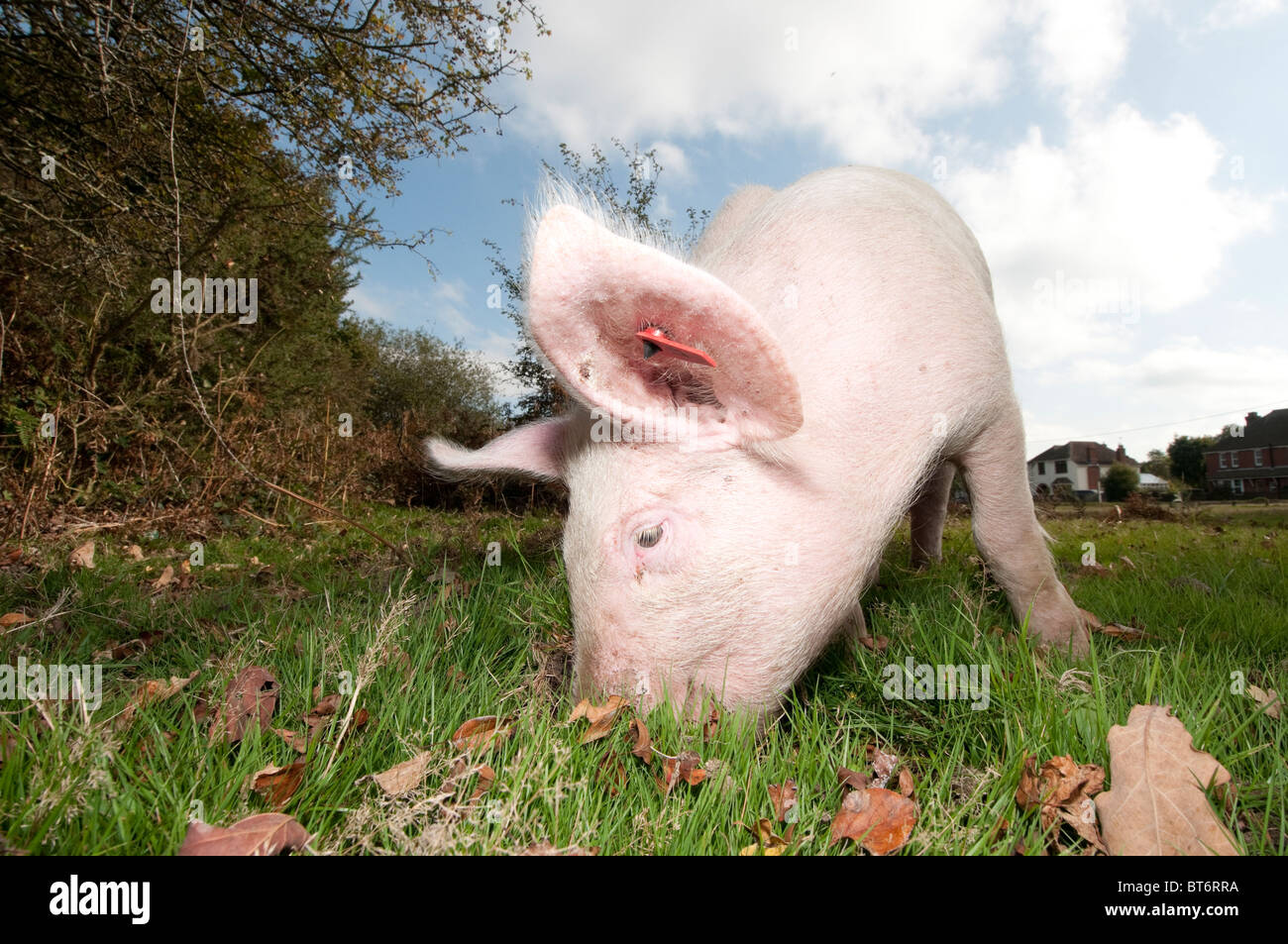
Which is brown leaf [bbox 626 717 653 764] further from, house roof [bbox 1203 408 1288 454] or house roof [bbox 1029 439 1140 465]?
house roof [bbox 1029 439 1140 465]

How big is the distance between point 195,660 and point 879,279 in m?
3.09

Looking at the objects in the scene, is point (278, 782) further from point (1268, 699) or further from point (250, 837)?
point (1268, 699)

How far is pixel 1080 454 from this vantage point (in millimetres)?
58969

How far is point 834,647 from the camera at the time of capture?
3062 mm

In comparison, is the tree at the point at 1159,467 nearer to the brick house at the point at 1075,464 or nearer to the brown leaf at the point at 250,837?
the brick house at the point at 1075,464

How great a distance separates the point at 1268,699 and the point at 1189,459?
6954cm

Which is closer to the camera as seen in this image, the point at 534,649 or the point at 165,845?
the point at 165,845

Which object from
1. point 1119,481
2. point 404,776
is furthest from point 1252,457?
point 404,776

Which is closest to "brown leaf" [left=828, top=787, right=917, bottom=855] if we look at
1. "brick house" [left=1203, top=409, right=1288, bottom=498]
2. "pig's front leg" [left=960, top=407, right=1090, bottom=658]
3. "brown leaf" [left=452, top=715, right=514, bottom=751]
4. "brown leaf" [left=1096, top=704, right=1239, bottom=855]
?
"brown leaf" [left=1096, top=704, right=1239, bottom=855]

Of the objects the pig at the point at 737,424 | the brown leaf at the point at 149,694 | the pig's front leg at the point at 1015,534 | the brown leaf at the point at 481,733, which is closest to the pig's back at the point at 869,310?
the pig at the point at 737,424

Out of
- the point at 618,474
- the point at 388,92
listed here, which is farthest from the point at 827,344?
the point at 388,92

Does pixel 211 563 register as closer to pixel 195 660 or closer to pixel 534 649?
pixel 195 660

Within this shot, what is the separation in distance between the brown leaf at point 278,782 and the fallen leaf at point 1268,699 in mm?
2779

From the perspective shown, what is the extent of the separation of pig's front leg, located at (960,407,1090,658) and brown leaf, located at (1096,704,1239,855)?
1460mm
